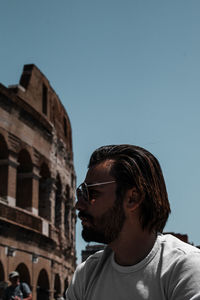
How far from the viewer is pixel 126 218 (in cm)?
206

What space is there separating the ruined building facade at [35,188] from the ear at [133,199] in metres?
14.0

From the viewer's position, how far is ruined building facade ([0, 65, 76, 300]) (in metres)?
16.7

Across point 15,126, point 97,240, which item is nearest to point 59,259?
point 15,126

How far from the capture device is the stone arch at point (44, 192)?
19.9 meters

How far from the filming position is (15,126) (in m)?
17.7

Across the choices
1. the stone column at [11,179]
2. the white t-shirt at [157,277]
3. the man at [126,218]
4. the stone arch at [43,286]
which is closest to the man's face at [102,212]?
the man at [126,218]

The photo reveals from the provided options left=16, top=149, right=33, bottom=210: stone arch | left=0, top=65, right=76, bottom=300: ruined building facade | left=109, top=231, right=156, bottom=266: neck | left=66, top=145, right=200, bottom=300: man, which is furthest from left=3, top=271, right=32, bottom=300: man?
left=16, top=149, right=33, bottom=210: stone arch

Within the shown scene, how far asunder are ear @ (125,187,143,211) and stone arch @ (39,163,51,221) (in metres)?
17.9

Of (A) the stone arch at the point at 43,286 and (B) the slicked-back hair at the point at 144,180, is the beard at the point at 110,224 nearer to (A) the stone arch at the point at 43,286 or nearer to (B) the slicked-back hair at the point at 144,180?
(B) the slicked-back hair at the point at 144,180

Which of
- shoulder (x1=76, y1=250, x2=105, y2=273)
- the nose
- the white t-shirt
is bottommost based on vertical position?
the white t-shirt

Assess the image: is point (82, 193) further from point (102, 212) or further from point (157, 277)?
point (157, 277)

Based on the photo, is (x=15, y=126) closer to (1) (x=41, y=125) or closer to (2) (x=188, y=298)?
(1) (x=41, y=125)

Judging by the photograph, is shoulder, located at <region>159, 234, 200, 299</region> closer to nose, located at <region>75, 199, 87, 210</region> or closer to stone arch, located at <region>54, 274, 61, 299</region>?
→ nose, located at <region>75, 199, 87, 210</region>

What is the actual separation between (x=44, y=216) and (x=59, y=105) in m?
5.87
